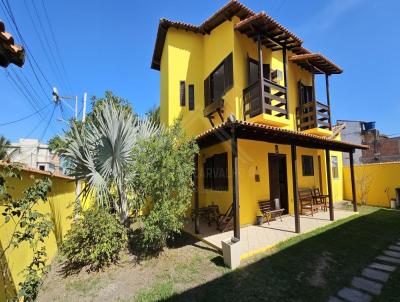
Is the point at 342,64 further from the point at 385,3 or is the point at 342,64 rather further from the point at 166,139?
the point at 166,139

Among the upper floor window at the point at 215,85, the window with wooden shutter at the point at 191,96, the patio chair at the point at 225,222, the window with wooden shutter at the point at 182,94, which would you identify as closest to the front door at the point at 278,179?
the patio chair at the point at 225,222

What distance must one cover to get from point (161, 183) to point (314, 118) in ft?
27.7

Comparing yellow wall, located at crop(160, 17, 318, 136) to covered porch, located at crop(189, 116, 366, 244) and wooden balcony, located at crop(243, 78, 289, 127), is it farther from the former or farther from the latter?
covered porch, located at crop(189, 116, 366, 244)

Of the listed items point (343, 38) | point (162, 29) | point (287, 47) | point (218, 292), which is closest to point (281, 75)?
point (287, 47)

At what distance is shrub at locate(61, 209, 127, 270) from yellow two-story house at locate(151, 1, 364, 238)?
10.1ft

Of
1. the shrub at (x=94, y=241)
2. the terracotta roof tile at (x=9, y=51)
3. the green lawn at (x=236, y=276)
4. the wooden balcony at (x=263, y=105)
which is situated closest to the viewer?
the terracotta roof tile at (x=9, y=51)

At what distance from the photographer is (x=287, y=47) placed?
35.4ft

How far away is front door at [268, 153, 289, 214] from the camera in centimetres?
1080

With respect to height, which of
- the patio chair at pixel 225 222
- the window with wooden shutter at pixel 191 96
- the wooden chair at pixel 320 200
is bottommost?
the patio chair at pixel 225 222

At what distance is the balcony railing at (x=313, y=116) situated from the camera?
11.6m

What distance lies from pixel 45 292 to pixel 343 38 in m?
13.4

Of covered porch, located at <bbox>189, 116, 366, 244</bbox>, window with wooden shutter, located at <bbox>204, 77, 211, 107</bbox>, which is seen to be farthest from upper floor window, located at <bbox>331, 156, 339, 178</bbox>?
window with wooden shutter, located at <bbox>204, 77, 211, 107</bbox>

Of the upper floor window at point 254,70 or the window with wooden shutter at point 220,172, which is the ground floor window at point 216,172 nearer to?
the window with wooden shutter at point 220,172

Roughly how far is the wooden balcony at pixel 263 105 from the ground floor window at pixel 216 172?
212cm
